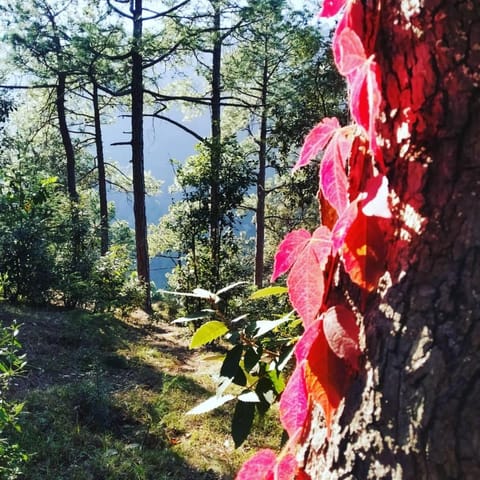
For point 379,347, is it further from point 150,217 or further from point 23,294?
point 150,217

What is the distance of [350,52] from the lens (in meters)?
0.35

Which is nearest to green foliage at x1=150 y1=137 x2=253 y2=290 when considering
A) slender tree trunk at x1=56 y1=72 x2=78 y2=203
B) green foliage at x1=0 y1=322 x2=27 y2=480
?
slender tree trunk at x1=56 y1=72 x2=78 y2=203

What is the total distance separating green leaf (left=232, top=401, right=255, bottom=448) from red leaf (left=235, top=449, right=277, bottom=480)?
240 millimetres

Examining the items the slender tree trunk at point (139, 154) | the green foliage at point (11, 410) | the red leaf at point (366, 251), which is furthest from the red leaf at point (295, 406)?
the slender tree trunk at point (139, 154)

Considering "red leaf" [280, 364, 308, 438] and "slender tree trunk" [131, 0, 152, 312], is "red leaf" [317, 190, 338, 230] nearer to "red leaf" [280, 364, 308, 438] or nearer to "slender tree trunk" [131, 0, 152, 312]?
"red leaf" [280, 364, 308, 438]

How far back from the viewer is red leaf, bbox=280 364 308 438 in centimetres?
39

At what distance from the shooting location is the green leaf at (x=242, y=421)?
26.8 inches

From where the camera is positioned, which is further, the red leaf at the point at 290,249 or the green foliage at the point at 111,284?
the green foliage at the point at 111,284

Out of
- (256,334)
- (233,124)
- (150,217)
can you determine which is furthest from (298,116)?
(150,217)

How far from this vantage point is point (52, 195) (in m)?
5.79

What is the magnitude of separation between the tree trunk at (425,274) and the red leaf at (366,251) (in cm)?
1

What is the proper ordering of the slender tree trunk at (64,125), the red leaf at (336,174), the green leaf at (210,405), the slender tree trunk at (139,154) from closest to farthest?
the red leaf at (336,174)
the green leaf at (210,405)
the slender tree trunk at (139,154)
the slender tree trunk at (64,125)

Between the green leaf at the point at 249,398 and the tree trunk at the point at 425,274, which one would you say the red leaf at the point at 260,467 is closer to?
the tree trunk at the point at 425,274

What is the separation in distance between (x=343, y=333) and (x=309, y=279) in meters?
0.07
